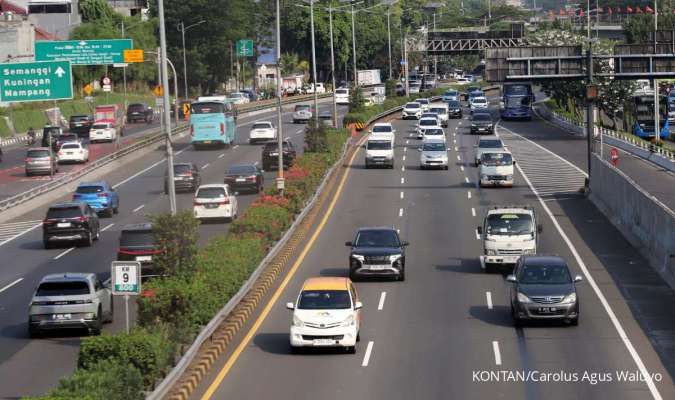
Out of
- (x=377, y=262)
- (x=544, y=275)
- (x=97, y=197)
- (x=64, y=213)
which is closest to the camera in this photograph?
(x=544, y=275)

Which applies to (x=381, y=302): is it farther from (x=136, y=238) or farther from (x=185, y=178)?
(x=185, y=178)

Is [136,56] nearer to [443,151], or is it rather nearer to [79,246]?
[443,151]

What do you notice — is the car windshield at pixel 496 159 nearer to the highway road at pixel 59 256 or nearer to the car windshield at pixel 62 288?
the highway road at pixel 59 256

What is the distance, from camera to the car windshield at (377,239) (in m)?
34.9

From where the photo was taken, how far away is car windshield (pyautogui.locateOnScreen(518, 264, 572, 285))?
91.5 feet

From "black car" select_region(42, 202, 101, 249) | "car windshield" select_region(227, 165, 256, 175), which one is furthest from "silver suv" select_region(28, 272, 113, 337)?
"car windshield" select_region(227, 165, 256, 175)

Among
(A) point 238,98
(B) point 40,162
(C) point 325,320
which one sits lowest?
(C) point 325,320

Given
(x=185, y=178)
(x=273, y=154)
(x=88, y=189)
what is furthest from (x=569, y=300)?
(x=273, y=154)

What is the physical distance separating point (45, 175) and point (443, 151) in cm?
2336

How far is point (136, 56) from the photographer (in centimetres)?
6662

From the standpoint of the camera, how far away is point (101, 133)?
289ft

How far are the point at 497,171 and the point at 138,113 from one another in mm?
60604

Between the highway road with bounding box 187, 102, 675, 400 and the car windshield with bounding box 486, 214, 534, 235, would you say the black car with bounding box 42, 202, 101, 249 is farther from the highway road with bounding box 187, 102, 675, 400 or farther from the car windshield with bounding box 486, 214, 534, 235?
the car windshield with bounding box 486, 214, 534, 235

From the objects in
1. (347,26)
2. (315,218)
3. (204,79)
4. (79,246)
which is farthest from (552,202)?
(347,26)
